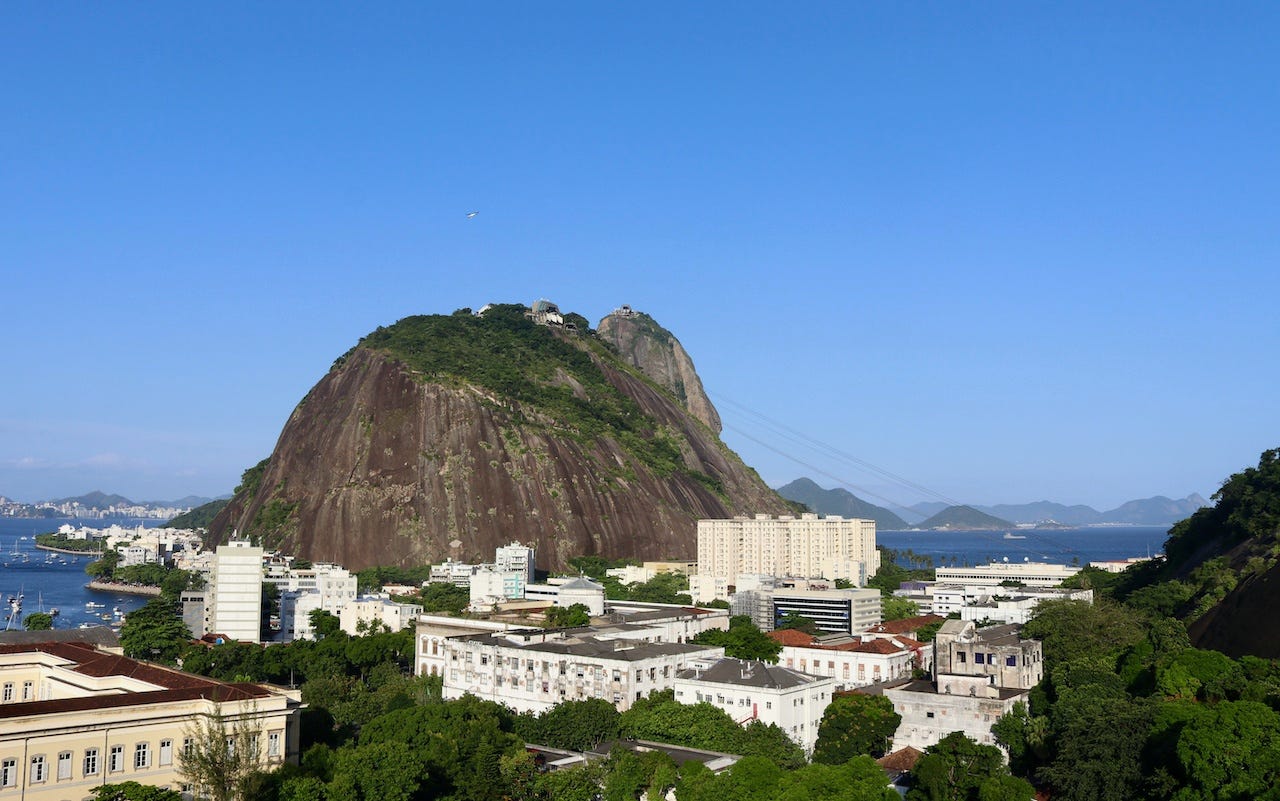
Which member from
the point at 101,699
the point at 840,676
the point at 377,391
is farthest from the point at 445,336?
the point at 101,699

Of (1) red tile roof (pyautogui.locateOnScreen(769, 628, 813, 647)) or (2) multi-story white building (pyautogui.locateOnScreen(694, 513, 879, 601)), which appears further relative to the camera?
(2) multi-story white building (pyautogui.locateOnScreen(694, 513, 879, 601))

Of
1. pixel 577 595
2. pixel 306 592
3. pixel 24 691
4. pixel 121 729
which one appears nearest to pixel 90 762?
pixel 121 729

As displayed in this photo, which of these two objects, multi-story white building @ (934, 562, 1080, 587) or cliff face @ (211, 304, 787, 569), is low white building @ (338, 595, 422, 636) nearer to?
cliff face @ (211, 304, 787, 569)

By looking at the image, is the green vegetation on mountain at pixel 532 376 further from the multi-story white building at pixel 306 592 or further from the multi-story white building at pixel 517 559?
the multi-story white building at pixel 306 592

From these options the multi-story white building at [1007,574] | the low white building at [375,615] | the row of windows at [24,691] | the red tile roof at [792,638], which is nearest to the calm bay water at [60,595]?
the low white building at [375,615]

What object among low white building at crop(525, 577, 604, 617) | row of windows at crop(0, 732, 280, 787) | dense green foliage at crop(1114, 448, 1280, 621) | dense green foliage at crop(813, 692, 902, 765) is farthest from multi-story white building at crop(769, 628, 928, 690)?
row of windows at crop(0, 732, 280, 787)

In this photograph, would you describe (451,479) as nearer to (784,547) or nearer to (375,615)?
(784,547)
